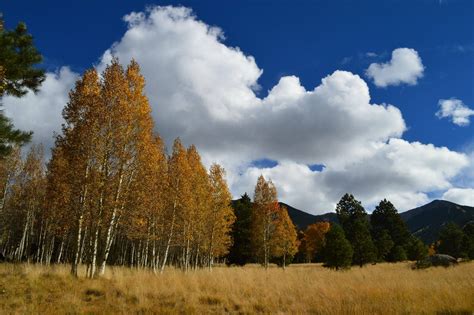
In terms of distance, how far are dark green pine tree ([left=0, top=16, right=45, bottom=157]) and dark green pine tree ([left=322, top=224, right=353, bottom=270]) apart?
30.8 m

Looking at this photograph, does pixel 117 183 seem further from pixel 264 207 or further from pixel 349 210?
pixel 349 210

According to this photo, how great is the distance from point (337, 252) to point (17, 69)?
31.8 m

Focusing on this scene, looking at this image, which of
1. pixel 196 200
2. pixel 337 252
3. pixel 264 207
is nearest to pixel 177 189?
pixel 196 200

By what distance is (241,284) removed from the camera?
49.0 ft

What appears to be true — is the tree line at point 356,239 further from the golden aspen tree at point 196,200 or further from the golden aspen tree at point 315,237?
the golden aspen tree at point 196,200

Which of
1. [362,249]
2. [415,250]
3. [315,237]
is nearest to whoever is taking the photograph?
[362,249]

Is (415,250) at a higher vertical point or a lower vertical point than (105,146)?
lower

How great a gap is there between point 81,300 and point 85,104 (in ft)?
32.1

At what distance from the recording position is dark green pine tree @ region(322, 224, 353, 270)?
35.2 m

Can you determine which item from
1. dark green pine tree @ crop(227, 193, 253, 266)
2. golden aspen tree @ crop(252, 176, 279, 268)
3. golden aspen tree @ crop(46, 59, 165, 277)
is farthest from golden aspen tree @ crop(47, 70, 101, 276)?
dark green pine tree @ crop(227, 193, 253, 266)

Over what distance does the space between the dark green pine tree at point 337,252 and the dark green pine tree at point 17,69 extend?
30.8m

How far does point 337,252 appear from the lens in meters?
35.4

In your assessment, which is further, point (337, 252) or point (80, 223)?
point (337, 252)

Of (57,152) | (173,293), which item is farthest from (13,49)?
(57,152)
